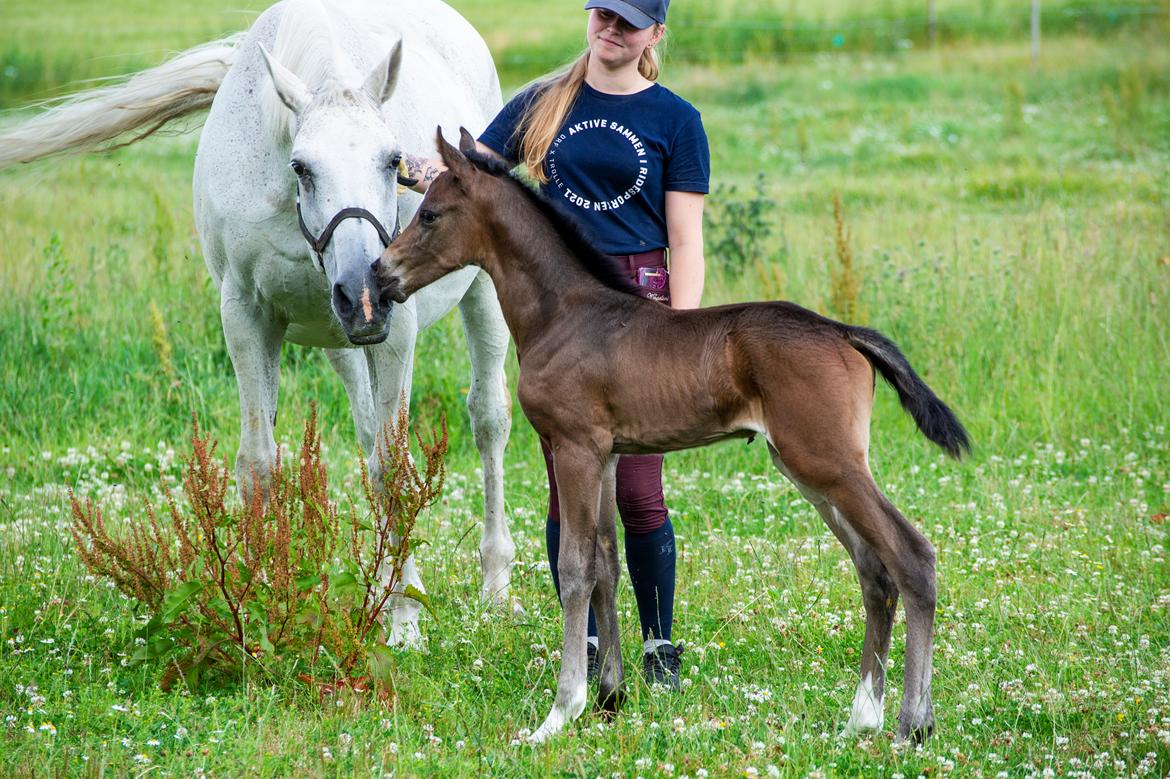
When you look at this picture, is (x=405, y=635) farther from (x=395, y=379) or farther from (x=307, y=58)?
(x=307, y=58)

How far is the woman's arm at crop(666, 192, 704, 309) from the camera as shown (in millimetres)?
4387

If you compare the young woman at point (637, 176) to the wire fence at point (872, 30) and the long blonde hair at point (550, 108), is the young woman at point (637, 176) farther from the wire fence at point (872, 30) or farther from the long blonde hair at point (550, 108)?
the wire fence at point (872, 30)

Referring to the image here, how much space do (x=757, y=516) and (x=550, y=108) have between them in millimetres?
2852

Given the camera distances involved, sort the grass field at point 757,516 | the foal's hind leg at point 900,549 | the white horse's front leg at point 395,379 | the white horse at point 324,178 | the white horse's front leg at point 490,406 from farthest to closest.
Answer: the white horse's front leg at point 490,406 → the white horse's front leg at point 395,379 → the white horse at point 324,178 → the grass field at point 757,516 → the foal's hind leg at point 900,549

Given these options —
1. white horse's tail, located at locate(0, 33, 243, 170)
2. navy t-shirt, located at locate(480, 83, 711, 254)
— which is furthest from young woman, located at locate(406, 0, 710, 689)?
white horse's tail, located at locate(0, 33, 243, 170)

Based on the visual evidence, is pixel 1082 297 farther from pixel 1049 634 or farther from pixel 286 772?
pixel 286 772

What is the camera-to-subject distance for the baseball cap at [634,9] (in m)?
4.13

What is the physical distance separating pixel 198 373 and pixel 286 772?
4836 millimetres

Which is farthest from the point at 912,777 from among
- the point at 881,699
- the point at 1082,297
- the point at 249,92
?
the point at 1082,297

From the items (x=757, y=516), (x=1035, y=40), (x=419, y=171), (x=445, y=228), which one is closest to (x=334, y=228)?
(x=445, y=228)

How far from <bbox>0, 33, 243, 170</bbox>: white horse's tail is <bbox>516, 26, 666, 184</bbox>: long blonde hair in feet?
7.20

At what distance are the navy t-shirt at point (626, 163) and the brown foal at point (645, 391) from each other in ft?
1.06

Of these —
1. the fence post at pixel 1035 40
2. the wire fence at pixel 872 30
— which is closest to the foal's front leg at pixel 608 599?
the wire fence at pixel 872 30

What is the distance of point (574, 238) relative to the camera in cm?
408
